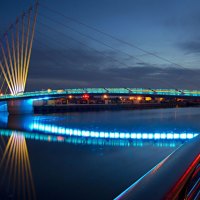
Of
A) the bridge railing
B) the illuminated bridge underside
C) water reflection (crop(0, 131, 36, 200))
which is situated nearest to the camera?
the bridge railing

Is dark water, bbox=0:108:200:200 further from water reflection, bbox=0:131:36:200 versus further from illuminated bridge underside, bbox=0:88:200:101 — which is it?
illuminated bridge underside, bbox=0:88:200:101

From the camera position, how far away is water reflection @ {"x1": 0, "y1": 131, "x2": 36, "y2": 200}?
476 cm

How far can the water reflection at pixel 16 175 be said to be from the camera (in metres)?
4.76

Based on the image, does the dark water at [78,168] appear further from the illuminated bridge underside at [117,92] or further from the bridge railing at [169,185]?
the illuminated bridge underside at [117,92]

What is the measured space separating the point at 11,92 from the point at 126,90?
12.4 m

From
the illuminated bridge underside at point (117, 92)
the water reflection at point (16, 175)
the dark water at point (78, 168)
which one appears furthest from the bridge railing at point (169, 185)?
the illuminated bridge underside at point (117, 92)

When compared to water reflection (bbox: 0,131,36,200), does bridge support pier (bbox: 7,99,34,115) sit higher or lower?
higher

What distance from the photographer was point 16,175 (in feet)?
19.7

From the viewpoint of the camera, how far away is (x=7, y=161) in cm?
754

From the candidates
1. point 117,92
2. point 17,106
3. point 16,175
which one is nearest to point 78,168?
point 16,175

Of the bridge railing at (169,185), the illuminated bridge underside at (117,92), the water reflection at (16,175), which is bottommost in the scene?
the water reflection at (16,175)

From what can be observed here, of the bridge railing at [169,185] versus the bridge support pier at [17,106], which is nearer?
the bridge railing at [169,185]

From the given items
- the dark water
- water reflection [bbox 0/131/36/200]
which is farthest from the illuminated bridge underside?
water reflection [bbox 0/131/36/200]

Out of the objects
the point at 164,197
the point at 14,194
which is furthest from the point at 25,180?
the point at 164,197
